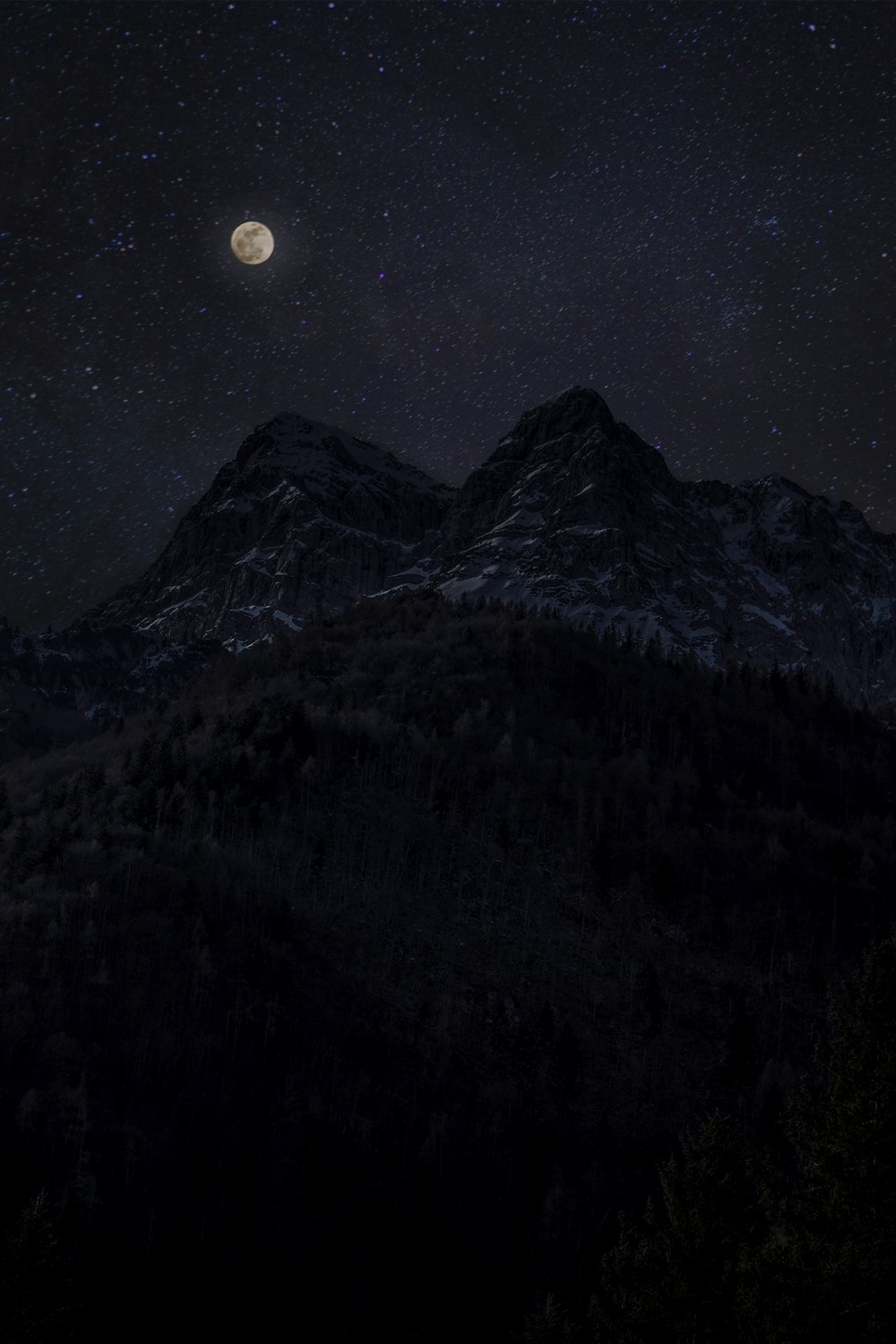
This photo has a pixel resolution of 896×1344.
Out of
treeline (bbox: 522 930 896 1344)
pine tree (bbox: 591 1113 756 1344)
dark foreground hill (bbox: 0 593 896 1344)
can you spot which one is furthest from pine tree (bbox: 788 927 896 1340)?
dark foreground hill (bbox: 0 593 896 1344)

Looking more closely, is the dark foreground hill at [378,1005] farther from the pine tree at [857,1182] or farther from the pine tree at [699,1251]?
the pine tree at [857,1182]

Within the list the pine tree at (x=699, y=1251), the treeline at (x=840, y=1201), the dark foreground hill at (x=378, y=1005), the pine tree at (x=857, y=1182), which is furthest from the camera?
the dark foreground hill at (x=378, y=1005)

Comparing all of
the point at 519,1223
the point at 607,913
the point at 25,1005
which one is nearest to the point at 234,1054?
the point at 25,1005

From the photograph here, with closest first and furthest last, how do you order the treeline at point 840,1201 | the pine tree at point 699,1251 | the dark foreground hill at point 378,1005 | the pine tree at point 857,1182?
1. the pine tree at point 857,1182
2. the treeline at point 840,1201
3. the pine tree at point 699,1251
4. the dark foreground hill at point 378,1005

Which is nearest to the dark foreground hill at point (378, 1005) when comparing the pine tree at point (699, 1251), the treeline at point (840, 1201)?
the pine tree at point (699, 1251)

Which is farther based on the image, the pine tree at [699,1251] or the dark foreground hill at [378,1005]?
the dark foreground hill at [378,1005]

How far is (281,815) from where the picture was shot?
16200 centimetres

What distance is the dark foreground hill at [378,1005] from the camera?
94188 mm

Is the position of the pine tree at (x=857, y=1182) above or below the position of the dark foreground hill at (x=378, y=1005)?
above

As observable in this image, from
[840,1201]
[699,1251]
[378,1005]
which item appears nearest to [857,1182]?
[840,1201]

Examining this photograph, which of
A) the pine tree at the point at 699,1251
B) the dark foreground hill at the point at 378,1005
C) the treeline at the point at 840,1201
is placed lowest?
the dark foreground hill at the point at 378,1005

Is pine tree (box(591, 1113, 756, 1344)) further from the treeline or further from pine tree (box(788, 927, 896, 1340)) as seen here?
pine tree (box(788, 927, 896, 1340))

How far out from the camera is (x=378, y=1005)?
419 feet

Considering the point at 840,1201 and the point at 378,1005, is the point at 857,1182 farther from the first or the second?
the point at 378,1005
